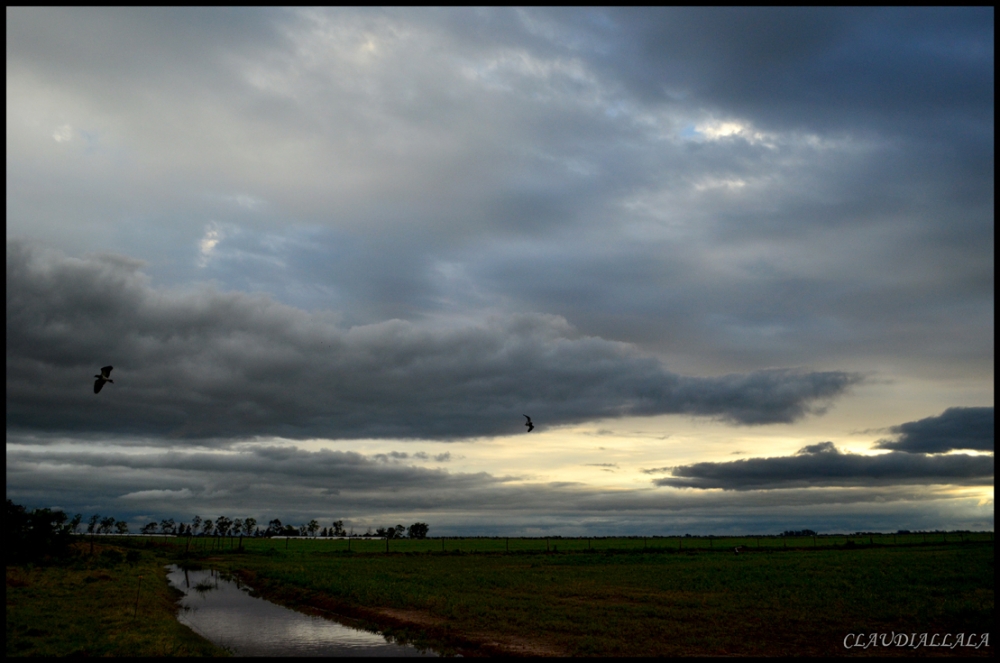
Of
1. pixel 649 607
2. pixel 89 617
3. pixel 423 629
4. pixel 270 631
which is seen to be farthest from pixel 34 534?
pixel 649 607

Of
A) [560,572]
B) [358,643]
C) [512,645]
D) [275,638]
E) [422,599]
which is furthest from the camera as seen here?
[560,572]

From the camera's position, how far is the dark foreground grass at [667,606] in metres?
29.3

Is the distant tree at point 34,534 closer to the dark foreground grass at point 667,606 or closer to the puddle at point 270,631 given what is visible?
the puddle at point 270,631

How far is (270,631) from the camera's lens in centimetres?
3709

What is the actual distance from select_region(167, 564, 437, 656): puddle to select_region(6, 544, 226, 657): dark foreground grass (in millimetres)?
1678

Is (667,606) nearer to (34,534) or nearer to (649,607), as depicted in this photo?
(649,607)

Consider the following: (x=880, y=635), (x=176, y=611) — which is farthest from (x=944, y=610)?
(x=176, y=611)

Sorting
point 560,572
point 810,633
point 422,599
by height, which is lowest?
point 560,572

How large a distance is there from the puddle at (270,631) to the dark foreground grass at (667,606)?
224 centimetres

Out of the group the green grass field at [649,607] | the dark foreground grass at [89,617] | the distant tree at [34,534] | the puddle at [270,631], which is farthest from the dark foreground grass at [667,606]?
the distant tree at [34,534]

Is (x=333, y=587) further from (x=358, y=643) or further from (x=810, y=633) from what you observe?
(x=810, y=633)

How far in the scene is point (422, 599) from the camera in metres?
42.2

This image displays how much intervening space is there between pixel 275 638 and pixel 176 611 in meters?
16.6

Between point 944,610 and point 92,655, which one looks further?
point 944,610
